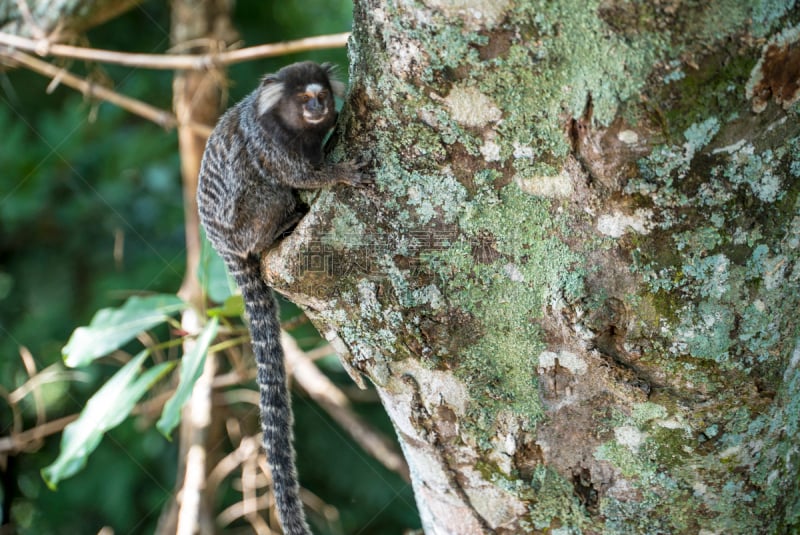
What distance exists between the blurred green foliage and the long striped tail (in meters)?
1.34

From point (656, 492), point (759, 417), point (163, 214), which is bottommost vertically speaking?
point (656, 492)

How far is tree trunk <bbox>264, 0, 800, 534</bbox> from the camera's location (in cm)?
97

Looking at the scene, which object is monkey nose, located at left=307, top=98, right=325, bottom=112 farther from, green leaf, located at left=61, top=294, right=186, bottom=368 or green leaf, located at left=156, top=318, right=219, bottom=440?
green leaf, located at left=61, top=294, right=186, bottom=368

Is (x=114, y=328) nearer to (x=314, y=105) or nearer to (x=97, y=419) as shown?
(x=97, y=419)

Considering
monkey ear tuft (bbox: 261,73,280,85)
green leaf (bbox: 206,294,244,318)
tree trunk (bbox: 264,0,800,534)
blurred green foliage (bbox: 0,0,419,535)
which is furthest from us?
blurred green foliage (bbox: 0,0,419,535)

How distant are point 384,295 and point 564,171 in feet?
1.19

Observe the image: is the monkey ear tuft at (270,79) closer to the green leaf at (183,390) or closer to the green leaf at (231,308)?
the green leaf at (231,308)

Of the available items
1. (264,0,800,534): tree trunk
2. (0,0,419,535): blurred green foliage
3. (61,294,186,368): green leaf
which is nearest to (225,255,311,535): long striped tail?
(61,294,186,368): green leaf

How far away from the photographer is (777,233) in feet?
3.41

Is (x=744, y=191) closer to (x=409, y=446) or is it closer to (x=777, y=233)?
(x=777, y=233)

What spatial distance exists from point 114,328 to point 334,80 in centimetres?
101

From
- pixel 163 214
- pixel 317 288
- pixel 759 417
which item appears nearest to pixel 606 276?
pixel 759 417

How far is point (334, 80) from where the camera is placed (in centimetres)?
193

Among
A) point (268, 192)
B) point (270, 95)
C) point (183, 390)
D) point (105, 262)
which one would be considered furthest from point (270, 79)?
point (105, 262)
